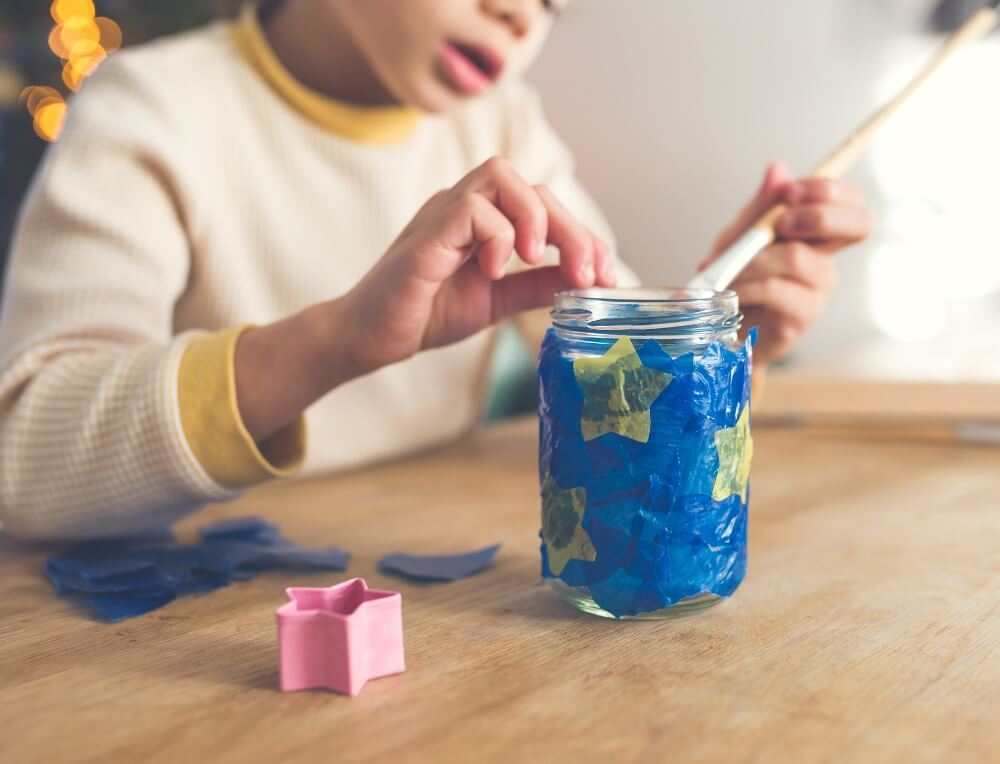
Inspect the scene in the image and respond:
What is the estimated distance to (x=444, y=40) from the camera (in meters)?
0.86

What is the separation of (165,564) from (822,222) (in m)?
0.50

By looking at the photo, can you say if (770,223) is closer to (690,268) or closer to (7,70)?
(690,268)

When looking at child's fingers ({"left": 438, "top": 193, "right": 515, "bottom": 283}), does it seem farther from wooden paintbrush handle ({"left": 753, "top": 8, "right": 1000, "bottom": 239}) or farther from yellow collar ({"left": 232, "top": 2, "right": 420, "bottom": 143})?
yellow collar ({"left": 232, "top": 2, "right": 420, "bottom": 143})

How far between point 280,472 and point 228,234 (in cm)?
39

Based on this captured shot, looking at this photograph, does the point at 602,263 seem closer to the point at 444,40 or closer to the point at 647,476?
the point at 647,476

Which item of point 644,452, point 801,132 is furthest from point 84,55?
point 644,452

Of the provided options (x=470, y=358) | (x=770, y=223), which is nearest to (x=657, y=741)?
(x=770, y=223)

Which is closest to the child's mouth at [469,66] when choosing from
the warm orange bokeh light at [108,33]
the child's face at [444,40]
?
the child's face at [444,40]

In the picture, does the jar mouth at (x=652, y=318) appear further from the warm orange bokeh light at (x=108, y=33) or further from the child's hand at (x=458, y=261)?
the warm orange bokeh light at (x=108, y=33)

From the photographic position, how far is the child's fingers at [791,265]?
0.74 m

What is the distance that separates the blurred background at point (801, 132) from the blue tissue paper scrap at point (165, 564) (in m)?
0.92

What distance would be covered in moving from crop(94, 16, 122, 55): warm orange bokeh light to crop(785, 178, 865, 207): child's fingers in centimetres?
193

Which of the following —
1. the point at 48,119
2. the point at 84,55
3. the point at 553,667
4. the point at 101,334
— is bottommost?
the point at 553,667

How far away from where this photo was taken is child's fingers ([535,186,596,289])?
1.86 ft
